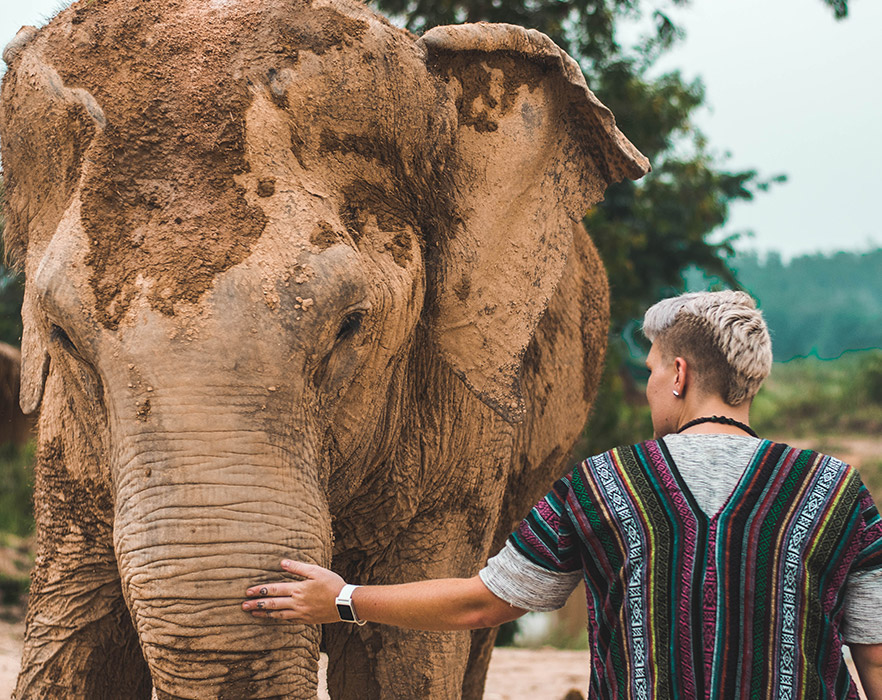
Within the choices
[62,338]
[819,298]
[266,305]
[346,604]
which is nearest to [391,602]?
[346,604]

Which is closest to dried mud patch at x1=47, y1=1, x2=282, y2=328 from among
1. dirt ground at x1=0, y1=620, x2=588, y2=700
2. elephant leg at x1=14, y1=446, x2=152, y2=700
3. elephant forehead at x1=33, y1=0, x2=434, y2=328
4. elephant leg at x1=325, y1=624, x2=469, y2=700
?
elephant forehead at x1=33, y1=0, x2=434, y2=328

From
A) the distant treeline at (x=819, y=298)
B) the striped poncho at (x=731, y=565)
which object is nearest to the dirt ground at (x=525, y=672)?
the striped poncho at (x=731, y=565)

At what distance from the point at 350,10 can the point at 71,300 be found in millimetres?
1051

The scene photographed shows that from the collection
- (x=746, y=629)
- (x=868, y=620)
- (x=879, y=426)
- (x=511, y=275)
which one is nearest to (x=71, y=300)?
(x=511, y=275)

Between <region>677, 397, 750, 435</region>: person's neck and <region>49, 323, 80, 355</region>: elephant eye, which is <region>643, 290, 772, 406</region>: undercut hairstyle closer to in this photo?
<region>677, 397, 750, 435</region>: person's neck

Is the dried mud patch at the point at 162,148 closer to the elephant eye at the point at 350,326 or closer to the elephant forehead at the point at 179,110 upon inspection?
the elephant forehead at the point at 179,110

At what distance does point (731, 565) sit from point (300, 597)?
86 centimetres

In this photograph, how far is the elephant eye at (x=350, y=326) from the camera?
2562 mm

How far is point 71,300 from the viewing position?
235 cm

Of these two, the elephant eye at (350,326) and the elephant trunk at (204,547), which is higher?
the elephant eye at (350,326)

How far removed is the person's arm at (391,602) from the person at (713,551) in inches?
2.7

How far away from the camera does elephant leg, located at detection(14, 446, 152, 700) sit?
3.05 meters

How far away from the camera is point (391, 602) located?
7.29 feet

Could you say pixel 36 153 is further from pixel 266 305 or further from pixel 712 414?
pixel 712 414
